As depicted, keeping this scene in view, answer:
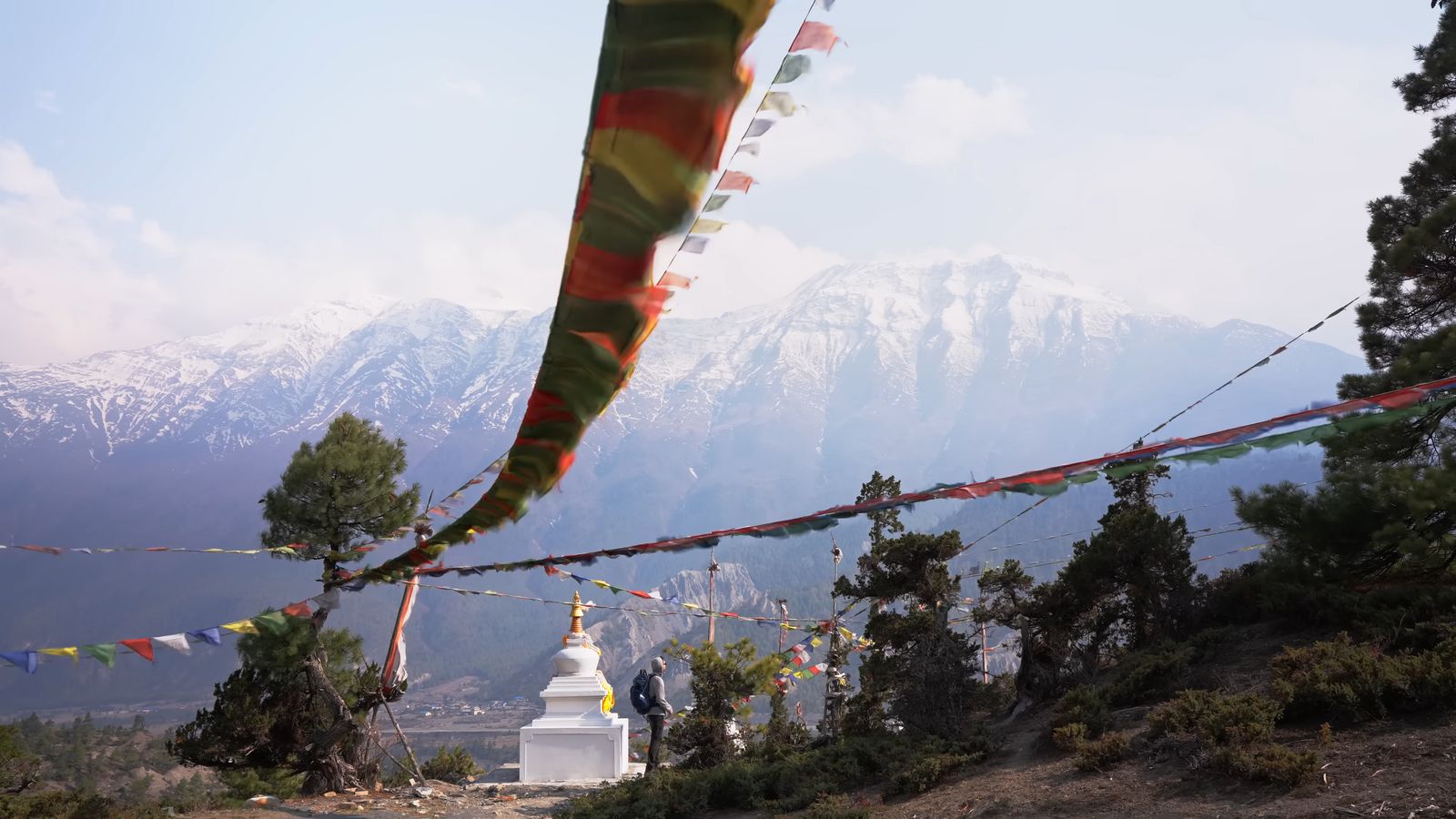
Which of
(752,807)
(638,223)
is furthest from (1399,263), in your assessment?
(638,223)

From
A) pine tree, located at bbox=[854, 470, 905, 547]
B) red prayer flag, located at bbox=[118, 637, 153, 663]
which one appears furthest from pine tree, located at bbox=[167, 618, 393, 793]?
pine tree, located at bbox=[854, 470, 905, 547]

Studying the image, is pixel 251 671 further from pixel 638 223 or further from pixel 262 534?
pixel 638 223

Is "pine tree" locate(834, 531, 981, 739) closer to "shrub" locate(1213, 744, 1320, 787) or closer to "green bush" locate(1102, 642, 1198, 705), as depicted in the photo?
"green bush" locate(1102, 642, 1198, 705)

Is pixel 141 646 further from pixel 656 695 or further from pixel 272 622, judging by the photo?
pixel 656 695

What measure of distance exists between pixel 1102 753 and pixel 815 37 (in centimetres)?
893

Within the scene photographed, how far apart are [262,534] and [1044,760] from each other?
1266cm

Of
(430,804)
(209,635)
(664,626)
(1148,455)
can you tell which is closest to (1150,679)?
(1148,455)

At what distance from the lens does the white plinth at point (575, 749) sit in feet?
60.9

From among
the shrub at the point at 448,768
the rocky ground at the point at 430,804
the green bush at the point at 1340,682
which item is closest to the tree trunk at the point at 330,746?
the rocky ground at the point at 430,804

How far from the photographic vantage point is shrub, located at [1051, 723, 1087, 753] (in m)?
9.84

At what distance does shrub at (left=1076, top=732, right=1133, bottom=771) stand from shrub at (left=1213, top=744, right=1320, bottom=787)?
1210 mm

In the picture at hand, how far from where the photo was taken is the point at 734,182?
6.98 ft

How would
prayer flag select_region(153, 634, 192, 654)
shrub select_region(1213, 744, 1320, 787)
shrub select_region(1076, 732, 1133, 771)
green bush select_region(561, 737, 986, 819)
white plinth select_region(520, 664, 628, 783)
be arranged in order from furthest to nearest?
white plinth select_region(520, 664, 628, 783), green bush select_region(561, 737, 986, 819), shrub select_region(1076, 732, 1133, 771), prayer flag select_region(153, 634, 192, 654), shrub select_region(1213, 744, 1320, 787)

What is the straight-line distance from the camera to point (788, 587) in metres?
183
